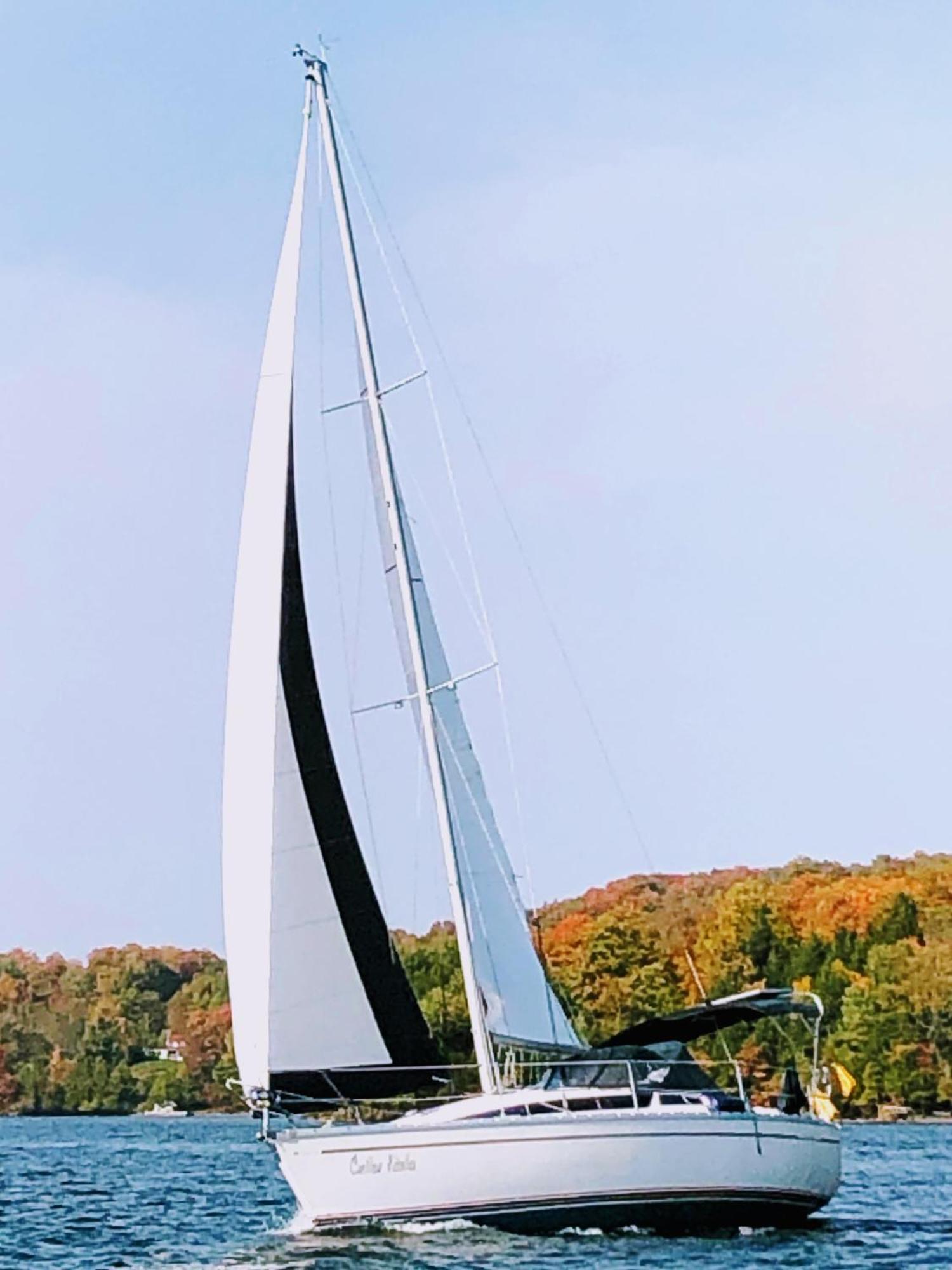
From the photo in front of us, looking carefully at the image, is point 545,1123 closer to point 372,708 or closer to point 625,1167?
point 625,1167

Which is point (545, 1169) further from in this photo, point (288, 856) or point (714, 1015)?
point (288, 856)

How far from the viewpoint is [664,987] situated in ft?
285

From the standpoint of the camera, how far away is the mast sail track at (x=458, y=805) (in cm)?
3180

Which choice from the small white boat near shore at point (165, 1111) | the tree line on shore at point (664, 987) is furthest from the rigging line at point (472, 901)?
the small white boat near shore at point (165, 1111)

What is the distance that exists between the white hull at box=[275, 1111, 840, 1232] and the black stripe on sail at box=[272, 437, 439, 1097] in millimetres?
1343

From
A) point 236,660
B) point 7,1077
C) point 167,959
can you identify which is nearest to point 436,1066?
point 236,660

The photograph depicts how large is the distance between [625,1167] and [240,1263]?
16.0ft

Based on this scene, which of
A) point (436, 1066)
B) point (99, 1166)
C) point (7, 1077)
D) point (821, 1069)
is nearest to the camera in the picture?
point (436, 1066)

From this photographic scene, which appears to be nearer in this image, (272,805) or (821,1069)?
(272,805)

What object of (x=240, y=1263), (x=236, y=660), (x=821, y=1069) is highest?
(x=236, y=660)

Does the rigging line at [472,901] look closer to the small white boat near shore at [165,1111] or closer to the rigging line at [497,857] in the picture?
the rigging line at [497,857]

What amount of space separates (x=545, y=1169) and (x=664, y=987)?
58.1 m

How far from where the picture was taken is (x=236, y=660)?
104 feet

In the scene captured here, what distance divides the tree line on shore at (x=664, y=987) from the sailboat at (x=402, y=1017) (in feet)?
110
